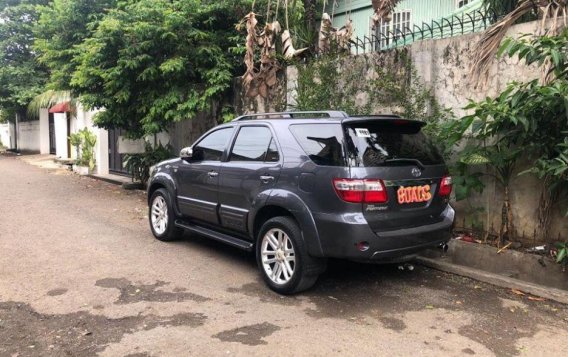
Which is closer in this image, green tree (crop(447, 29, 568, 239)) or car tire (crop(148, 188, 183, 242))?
green tree (crop(447, 29, 568, 239))

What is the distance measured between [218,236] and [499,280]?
10.3 ft

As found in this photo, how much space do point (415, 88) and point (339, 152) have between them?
2755 mm

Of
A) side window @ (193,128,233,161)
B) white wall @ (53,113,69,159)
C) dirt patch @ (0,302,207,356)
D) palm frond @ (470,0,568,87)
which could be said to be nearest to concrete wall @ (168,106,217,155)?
side window @ (193,128,233,161)

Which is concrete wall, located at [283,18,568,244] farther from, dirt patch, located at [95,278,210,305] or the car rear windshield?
dirt patch, located at [95,278,210,305]

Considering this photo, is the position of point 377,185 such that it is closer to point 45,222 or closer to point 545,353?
point 545,353

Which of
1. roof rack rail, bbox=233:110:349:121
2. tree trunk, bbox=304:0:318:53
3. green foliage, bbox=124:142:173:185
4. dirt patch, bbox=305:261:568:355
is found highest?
tree trunk, bbox=304:0:318:53

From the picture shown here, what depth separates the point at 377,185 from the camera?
4465 millimetres

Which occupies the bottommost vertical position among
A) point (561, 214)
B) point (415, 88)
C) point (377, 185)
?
point (561, 214)

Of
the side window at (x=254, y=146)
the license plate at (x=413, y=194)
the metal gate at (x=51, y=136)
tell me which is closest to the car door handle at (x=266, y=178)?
the side window at (x=254, y=146)

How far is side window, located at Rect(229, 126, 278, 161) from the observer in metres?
5.35

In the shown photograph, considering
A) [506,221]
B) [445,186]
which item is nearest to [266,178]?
[445,186]

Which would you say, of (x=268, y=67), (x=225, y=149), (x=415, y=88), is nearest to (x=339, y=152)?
(x=225, y=149)

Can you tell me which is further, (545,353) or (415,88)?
(415,88)

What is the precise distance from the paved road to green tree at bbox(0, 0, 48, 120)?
1828 centimetres
